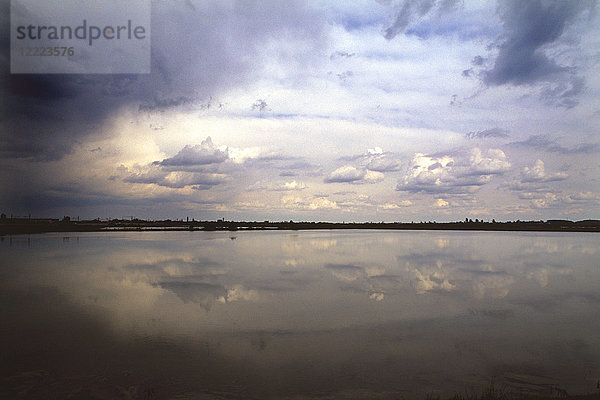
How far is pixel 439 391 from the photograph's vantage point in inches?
512

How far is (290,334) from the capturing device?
19031mm

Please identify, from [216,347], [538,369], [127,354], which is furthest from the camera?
[216,347]

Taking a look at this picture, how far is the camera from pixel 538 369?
14758mm

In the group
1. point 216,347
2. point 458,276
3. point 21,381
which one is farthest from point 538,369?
point 458,276

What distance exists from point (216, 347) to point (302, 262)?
2978 cm

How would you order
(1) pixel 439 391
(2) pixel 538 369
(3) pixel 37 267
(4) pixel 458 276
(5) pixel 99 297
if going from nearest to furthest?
(1) pixel 439 391 < (2) pixel 538 369 < (5) pixel 99 297 < (4) pixel 458 276 < (3) pixel 37 267

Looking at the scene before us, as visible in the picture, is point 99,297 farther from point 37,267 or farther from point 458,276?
point 458,276

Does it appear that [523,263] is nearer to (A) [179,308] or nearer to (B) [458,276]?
(B) [458,276]

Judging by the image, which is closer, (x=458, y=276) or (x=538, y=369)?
(x=538, y=369)

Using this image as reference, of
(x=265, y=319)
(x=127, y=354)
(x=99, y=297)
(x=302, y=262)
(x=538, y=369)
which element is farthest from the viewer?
(x=302, y=262)

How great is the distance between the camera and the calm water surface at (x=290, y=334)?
44.0 ft

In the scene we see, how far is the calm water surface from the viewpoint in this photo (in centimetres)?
1341

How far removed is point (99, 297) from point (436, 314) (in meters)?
22.5

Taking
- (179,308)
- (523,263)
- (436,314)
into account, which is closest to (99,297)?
(179,308)
